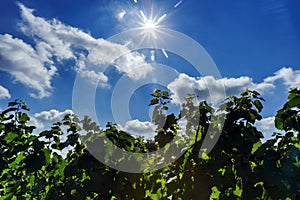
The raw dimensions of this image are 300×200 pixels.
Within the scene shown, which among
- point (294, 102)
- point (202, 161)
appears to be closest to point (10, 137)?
point (202, 161)

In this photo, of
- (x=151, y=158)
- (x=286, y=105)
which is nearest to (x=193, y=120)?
(x=151, y=158)

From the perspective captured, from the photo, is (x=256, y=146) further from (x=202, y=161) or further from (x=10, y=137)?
(x=10, y=137)

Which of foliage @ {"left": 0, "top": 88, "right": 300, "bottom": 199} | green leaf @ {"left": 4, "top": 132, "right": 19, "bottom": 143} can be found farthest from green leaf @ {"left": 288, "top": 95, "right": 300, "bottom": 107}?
green leaf @ {"left": 4, "top": 132, "right": 19, "bottom": 143}

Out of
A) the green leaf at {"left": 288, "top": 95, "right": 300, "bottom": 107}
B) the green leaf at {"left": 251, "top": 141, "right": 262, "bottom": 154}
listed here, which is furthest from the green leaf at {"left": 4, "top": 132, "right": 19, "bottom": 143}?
the green leaf at {"left": 288, "top": 95, "right": 300, "bottom": 107}

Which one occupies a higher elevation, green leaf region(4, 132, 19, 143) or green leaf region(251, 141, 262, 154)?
green leaf region(4, 132, 19, 143)

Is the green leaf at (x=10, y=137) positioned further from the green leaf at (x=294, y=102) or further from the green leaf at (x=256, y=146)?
the green leaf at (x=294, y=102)

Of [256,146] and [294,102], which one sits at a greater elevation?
[294,102]

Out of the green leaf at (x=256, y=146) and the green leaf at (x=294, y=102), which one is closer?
the green leaf at (x=294, y=102)

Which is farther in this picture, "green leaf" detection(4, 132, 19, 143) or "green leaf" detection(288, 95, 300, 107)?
"green leaf" detection(4, 132, 19, 143)

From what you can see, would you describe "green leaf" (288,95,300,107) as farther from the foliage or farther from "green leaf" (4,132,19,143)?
"green leaf" (4,132,19,143)

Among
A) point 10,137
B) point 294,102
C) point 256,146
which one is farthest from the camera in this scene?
point 10,137

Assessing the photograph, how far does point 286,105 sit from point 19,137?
268 cm

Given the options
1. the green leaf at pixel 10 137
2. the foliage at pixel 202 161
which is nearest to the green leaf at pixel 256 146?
the foliage at pixel 202 161

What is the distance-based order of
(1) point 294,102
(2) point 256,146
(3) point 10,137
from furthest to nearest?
(3) point 10,137 < (2) point 256,146 < (1) point 294,102
